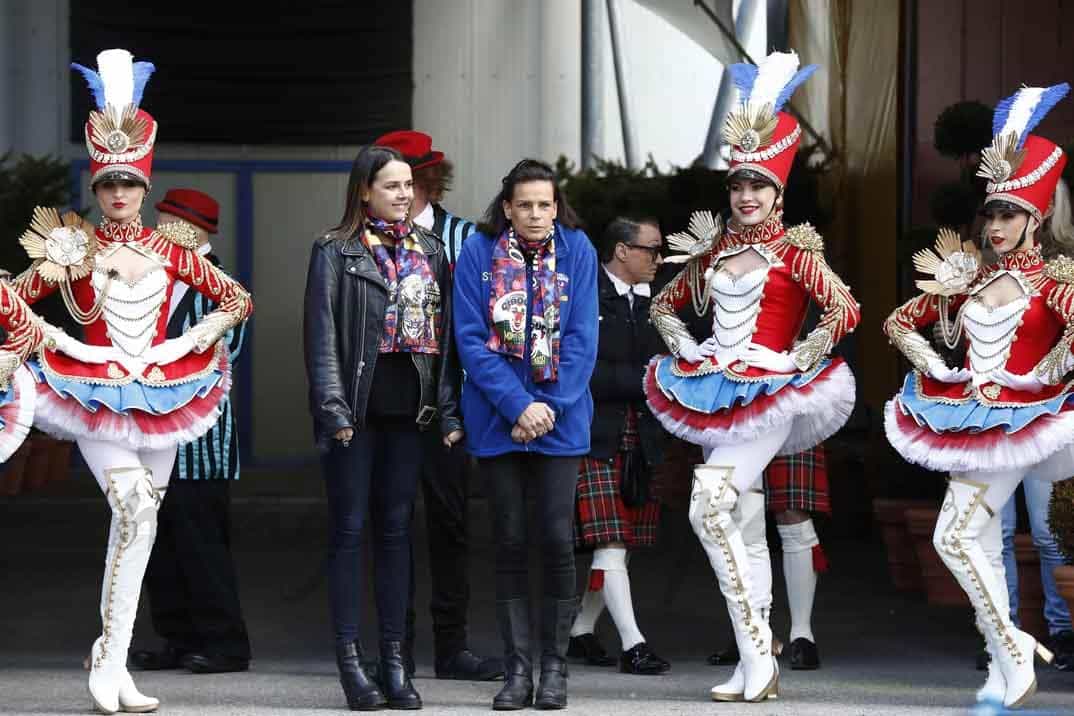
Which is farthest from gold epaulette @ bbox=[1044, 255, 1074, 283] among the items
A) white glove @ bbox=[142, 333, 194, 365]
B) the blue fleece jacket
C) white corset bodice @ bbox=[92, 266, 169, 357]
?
white corset bodice @ bbox=[92, 266, 169, 357]

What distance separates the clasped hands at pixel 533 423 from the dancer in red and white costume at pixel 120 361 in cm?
106

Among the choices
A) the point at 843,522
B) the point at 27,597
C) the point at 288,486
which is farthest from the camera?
the point at 288,486

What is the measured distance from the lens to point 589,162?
15234 millimetres

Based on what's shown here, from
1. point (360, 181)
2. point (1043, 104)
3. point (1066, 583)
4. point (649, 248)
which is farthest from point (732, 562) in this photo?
point (1043, 104)

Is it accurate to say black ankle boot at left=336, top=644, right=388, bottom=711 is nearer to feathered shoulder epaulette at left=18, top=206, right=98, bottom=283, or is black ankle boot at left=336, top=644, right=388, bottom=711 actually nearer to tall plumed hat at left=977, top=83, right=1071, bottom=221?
feathered shoulder epaulette at left=18, top=206, right=98, bottom=283

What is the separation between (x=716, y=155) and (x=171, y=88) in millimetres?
→ 4218

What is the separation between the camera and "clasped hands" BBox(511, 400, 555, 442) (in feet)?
21.0

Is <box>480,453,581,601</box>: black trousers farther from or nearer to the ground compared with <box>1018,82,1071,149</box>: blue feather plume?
nearer to the ground

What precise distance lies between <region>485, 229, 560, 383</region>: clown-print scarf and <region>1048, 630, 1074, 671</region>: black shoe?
2334 millimetres

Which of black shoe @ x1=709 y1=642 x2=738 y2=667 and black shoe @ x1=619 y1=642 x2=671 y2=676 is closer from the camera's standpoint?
black shoe @ x1=619 y1=642 x2=671 y2=676

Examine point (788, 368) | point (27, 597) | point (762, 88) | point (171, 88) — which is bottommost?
point (27, 597)

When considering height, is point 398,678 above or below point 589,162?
below

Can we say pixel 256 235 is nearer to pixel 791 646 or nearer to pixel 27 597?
pixel 27 597

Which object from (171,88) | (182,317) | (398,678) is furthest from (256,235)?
(398,678)
